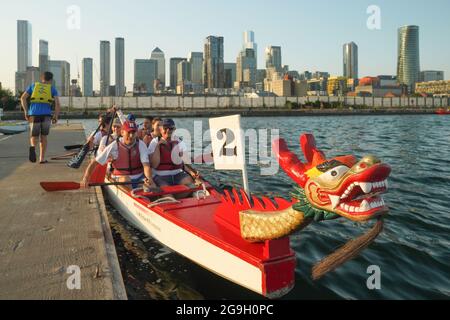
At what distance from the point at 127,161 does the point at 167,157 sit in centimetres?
90

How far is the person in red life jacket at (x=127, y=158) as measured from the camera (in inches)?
324

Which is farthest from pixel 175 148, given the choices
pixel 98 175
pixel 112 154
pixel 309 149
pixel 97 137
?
pixel 97 137

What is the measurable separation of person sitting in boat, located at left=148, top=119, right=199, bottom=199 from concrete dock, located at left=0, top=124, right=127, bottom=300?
144 cm

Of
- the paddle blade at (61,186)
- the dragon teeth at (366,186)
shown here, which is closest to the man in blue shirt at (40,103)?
the paddle blade at (61,186)

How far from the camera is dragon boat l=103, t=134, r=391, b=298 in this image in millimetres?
3805

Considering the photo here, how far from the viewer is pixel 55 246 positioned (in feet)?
18.0

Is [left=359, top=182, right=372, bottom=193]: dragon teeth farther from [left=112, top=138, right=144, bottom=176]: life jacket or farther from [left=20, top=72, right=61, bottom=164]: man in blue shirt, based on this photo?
[left=20, top=72, right=61, bottom=164]: man in blue shirt

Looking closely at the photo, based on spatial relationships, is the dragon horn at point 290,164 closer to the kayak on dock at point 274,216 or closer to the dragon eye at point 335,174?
the kayak on dock at point 274,216

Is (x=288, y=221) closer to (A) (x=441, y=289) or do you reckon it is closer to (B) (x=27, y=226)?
(A) (x=441, y=289)

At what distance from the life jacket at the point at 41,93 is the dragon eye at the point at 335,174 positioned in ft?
32.0

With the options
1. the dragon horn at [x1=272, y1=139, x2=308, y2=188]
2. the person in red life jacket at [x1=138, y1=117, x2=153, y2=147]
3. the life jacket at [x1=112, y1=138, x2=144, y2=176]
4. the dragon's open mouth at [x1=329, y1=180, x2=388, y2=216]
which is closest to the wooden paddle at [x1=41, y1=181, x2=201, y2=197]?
the life jacket at [x1=112, y1=138, x2=144, y2=176]
